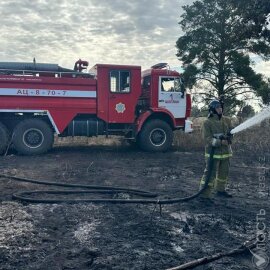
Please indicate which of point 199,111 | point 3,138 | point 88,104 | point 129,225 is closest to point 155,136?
point 88,104

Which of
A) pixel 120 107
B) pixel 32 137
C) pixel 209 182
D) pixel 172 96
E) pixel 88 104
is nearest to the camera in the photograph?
pixel 209 182

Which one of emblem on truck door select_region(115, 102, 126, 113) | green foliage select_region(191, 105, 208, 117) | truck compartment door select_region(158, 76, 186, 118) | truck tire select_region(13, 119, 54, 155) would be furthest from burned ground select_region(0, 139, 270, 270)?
green foliage select_region(191, 105, 208, 117)

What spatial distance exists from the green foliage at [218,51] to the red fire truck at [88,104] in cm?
749

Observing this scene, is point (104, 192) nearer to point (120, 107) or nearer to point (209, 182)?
point (209, 182)

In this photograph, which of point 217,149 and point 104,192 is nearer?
point 217,149

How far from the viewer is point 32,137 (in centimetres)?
1109

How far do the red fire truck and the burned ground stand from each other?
8.53 feet

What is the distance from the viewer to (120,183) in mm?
7516

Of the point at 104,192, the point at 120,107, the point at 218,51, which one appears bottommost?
the point at 104,192

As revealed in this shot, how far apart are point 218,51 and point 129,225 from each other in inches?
652

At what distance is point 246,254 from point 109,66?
868 centimetres

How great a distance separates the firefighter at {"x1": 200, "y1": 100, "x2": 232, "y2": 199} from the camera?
6.24m

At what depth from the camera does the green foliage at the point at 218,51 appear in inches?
746

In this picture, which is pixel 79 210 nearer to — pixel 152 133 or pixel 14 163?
pixel 14 163
